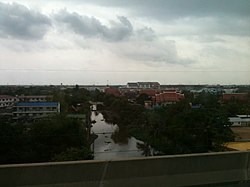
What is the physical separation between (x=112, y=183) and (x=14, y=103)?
337 inches

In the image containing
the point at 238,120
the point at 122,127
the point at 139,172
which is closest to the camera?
the point at 139,172

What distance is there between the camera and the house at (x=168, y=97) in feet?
52.9

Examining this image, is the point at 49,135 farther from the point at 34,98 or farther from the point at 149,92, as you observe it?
the point at 149,92

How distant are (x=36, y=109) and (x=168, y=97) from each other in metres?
7.40

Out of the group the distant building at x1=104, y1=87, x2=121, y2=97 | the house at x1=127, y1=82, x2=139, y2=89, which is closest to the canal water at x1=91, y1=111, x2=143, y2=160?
the distant building at x1=104, y1=87, x2=121, y2=97

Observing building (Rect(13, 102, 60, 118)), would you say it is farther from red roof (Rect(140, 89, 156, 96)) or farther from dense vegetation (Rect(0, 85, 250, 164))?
red roof (Rect(140, 89, 156, 96))

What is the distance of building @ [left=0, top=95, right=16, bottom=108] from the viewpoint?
9.91 m

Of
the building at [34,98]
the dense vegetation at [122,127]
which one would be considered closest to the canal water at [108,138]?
the dense vegetation at [122,127]

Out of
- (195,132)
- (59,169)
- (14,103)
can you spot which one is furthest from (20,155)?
(59,169)

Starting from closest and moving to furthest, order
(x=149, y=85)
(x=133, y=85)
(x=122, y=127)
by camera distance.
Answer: (x=122, y=127), (x=149, y=85), (x=133, y=85)

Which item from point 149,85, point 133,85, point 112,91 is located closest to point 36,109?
point 112,91

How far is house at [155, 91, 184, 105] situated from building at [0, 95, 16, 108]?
8130 mm

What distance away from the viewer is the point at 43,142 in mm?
8789

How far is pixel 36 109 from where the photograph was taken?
1262cm
